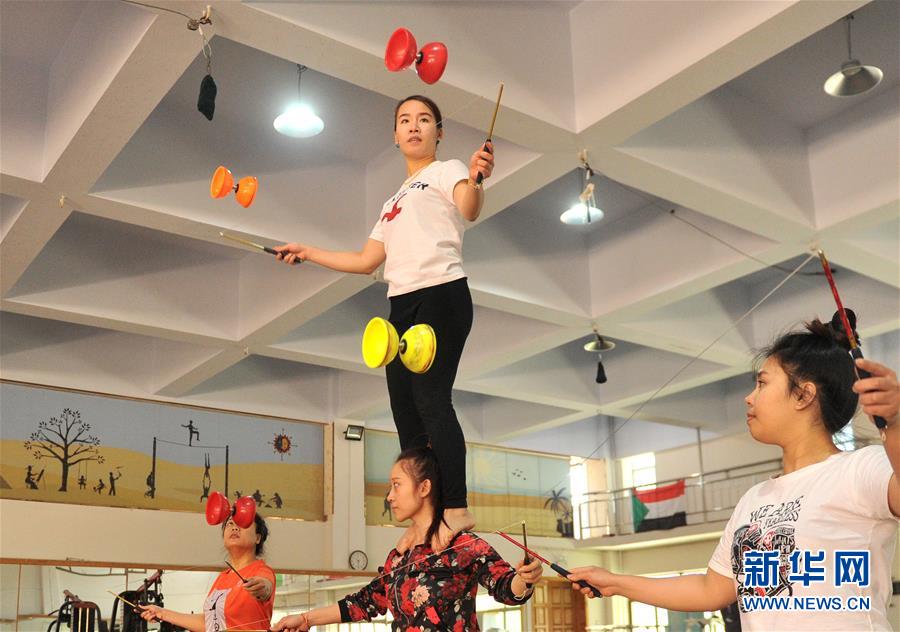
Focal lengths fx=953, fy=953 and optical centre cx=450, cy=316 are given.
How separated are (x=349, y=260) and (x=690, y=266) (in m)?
5.61

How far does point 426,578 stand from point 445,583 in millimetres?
58

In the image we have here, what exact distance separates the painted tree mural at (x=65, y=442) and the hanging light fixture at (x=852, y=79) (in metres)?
7.93

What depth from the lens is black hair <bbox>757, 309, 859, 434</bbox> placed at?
6.77 ft

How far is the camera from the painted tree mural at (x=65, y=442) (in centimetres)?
976

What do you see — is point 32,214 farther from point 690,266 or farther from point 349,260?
point 690,266

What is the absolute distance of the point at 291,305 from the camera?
830cm

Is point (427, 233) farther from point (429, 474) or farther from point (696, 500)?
point (696, 500)

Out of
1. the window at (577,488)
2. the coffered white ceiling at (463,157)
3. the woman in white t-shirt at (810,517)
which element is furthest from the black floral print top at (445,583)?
the window at (577,488)

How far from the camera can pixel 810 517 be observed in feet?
6.19

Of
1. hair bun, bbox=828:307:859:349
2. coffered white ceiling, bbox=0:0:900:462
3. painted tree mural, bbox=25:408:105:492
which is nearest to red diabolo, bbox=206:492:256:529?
coffered white ceiling, bbox=0:0:900:462

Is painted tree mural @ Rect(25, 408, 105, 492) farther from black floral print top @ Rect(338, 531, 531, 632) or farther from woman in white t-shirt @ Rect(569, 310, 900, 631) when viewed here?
woman in white t-shirt @ Rect(569, 310, 900, 631)

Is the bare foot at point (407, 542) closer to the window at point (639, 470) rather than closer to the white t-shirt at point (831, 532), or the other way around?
the white t-shirt at point (831, 532)

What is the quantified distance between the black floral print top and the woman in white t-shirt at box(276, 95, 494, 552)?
0.07 m

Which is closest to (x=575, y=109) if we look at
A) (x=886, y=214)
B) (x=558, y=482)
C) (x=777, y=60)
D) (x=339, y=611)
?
(x=777, y=60)
